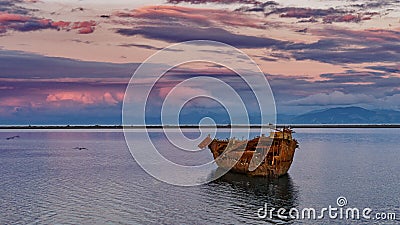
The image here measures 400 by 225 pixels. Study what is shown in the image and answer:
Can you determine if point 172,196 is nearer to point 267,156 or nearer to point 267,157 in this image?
point 267,156

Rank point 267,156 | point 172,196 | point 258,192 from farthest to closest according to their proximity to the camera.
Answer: point 267,156
point 258,192
point 172,196

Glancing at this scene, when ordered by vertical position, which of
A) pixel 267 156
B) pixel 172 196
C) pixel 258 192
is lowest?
pixel 258 192

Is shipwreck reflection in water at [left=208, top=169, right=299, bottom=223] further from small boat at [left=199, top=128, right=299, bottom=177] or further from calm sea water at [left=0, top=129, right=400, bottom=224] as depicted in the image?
small boat at [left=199, top=128, right=299, bottom=177]

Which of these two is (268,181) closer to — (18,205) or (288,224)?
(288,224)

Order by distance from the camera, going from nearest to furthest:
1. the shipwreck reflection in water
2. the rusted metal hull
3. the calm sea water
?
the calm sea water, the shipwreck reflection in water, the rusted metal hull

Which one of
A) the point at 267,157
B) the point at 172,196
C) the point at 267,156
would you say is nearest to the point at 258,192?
the point at 172,196

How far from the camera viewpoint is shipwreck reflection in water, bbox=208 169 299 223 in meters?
54.5

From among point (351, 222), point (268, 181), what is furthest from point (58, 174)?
point (351, 222)

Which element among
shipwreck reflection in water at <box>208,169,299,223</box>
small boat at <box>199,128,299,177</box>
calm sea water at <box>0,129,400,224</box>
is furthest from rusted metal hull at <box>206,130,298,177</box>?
calm sea water at <box>0,129,400,224</box>

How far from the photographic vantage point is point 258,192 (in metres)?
66.6

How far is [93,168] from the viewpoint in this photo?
326 feet

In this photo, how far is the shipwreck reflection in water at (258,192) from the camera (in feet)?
179

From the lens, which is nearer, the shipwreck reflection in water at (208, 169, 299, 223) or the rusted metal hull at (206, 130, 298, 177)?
the shipwreck reflection in water at (208, 169, 299, 223)

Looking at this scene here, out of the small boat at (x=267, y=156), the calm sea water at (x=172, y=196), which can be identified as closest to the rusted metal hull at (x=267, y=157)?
the small boat at (x=267, y=156)
